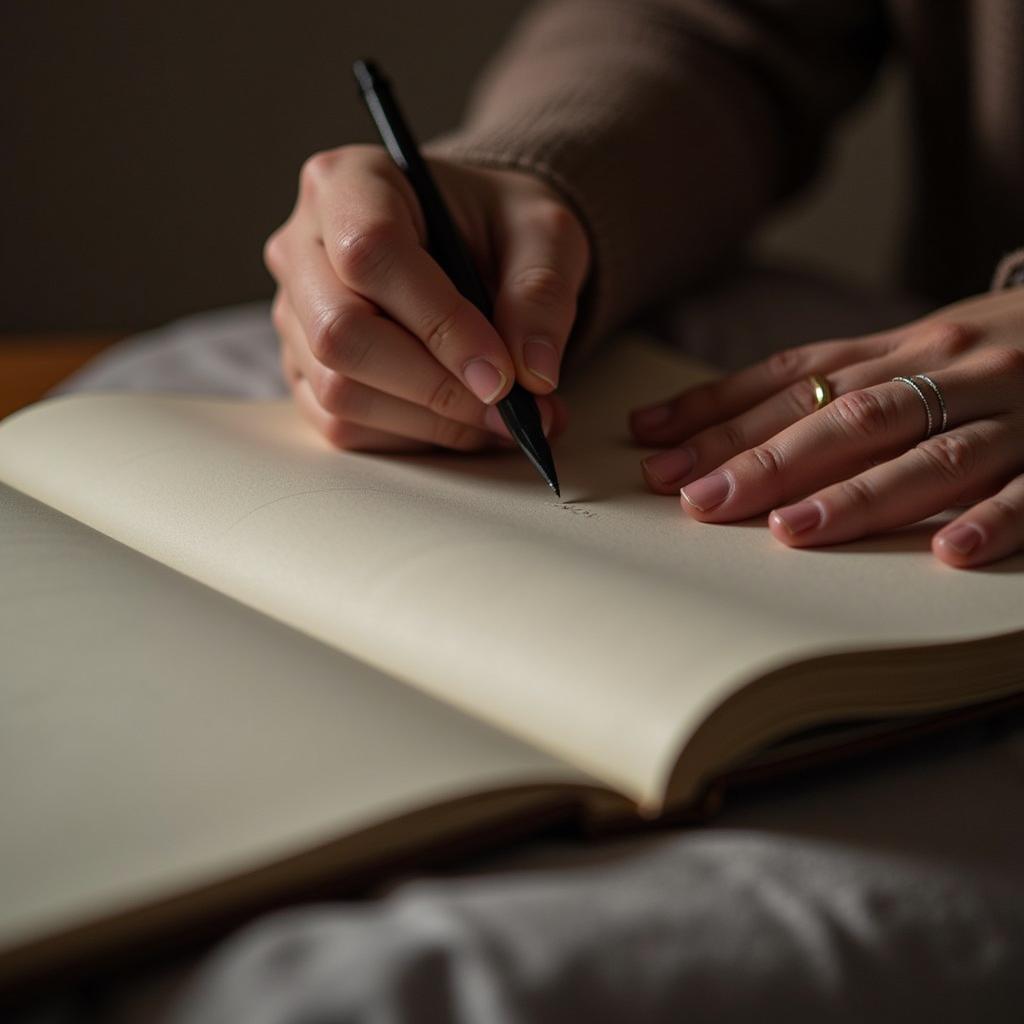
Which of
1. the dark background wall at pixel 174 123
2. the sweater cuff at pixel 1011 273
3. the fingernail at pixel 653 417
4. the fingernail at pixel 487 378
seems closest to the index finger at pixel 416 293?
the fingernail at pixel 487 378

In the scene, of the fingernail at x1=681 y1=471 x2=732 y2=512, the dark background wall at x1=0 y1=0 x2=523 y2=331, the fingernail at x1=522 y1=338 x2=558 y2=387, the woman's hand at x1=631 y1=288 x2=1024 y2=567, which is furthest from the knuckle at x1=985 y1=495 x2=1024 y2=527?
the dark background wall at x1=0 y1=0 x2=523 y2=331

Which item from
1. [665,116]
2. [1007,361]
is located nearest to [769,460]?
[1007,361]

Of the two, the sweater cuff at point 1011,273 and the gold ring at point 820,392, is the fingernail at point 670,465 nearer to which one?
the gold ring at point 820,392

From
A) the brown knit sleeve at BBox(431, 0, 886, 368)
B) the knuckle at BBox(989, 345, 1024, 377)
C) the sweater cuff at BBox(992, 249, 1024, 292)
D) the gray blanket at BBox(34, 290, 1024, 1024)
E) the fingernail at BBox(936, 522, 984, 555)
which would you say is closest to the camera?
the gray blanket at BBox(34, 290, 1024, 1024)

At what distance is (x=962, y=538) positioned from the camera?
47 centimetres

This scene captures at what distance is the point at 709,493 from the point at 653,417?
0.44ft

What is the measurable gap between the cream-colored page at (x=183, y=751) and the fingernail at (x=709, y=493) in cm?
19

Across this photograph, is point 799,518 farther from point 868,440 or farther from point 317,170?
point 317,170

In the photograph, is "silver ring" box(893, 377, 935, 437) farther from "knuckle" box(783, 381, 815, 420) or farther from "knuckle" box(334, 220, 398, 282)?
"knuckle" box(334, 220, 398, 282)

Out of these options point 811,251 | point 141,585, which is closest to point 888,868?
point 141,585

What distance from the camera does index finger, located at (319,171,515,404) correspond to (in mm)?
582

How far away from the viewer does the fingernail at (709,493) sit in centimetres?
53

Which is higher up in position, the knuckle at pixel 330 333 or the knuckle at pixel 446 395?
the knuckle at pixel 330 333

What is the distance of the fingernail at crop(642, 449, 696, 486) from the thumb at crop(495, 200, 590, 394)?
0.07 meters
